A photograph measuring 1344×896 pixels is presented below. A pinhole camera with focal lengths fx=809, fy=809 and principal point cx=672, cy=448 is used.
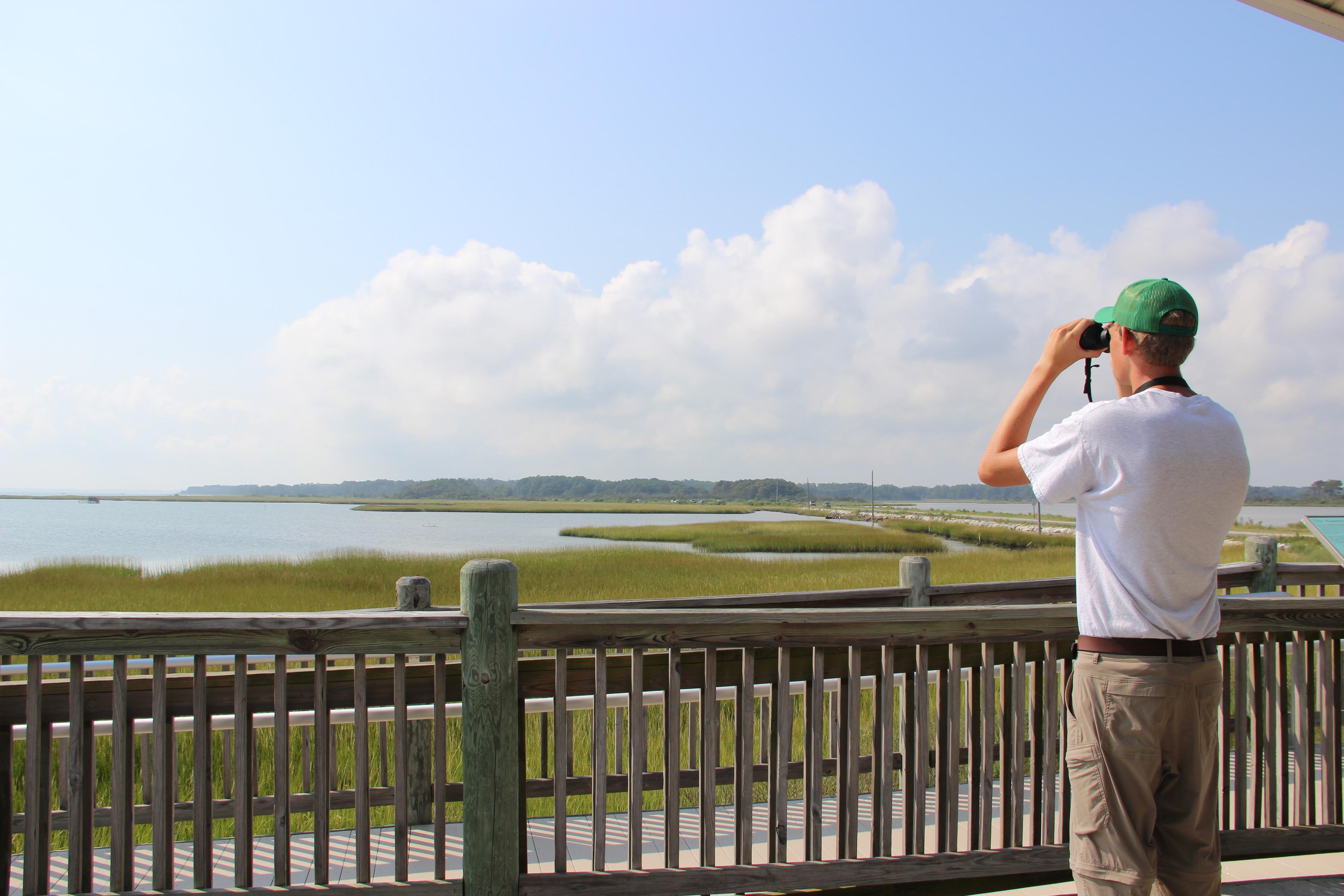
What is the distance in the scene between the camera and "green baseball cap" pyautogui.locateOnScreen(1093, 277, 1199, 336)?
1.85 metres

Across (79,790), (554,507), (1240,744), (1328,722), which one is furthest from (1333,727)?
(554,507)

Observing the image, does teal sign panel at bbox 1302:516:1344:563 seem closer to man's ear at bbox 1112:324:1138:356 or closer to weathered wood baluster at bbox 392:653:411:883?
man's ear at bbox 1112:324:1138:356

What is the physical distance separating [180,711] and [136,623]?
35 centimetres

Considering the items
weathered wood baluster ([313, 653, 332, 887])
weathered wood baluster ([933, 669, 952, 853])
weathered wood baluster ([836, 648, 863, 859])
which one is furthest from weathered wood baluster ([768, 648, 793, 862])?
weathered wood baluster ([313, 653, 332, 887])

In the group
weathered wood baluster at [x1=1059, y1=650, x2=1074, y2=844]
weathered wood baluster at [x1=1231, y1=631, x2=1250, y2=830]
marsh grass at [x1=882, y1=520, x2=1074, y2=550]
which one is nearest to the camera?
weathered wood baluster at [x1=1059, y1=650, x2=1074, y2=844]

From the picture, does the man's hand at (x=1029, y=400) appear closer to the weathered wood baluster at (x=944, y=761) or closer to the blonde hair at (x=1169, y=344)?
the blonde hair at (x=1169, y=344)

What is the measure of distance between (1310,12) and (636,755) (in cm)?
429

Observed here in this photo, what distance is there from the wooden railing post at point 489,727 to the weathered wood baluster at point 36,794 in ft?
3.60

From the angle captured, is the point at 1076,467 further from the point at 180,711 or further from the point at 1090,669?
the point at 180,711

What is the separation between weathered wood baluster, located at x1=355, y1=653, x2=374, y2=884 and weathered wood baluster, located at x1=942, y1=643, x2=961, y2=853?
177 centimetres

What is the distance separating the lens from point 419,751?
416 centimetres

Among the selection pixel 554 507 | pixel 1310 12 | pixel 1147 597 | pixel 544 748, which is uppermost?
pixel 1310 12

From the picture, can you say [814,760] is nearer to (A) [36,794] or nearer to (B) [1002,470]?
(B) [1002,470]

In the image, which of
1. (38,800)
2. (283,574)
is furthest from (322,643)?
(283,574)
